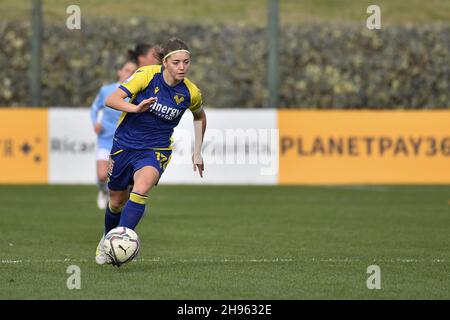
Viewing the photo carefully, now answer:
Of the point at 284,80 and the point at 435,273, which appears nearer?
the point at 435,273

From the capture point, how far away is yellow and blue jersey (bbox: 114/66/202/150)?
9750 millimetres

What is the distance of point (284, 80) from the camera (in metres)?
31.5

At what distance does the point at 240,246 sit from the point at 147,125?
2293 millimetres

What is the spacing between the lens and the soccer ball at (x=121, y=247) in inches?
363

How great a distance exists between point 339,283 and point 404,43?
80.1 feet

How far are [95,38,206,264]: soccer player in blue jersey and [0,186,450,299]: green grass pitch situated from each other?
658mm

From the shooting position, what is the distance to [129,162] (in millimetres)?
9859

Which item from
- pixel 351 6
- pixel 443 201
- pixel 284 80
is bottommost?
pixel 443 201

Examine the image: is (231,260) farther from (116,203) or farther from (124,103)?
(124,103)

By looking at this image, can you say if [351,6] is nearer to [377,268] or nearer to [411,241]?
[411,241]

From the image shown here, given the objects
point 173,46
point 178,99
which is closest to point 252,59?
point 178,99

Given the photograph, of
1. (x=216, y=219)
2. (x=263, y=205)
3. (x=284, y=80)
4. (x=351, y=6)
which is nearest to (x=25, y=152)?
(x=263, y=205)

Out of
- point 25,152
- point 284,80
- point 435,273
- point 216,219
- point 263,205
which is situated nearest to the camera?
point 435,273

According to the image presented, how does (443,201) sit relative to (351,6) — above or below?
below
